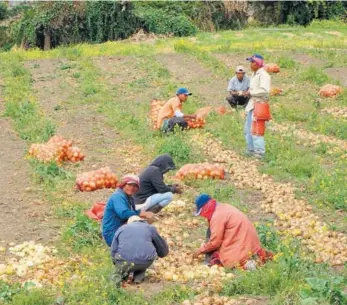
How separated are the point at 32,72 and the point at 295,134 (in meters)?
10.7

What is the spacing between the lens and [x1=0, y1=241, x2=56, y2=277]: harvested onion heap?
7.66 metres

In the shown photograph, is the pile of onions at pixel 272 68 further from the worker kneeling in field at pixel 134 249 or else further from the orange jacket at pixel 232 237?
the worker kneeling in field at pixel 134 249

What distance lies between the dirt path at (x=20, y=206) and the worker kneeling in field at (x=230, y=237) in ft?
7.21

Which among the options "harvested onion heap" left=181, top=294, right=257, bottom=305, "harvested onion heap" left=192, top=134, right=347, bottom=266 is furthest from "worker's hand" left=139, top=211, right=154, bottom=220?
"harvested onion heap" left=181, top=294, right=257, bottom=305

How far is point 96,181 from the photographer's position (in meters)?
11.0

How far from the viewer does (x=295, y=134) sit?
14125mm

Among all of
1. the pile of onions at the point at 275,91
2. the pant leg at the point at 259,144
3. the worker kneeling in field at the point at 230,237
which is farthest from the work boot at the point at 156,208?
the pile of onions at the point at 275,91

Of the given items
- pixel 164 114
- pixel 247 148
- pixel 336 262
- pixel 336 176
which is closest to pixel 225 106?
pixel 164 114

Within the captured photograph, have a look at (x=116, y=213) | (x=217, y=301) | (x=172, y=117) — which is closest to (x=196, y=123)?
(x=172, y=117)

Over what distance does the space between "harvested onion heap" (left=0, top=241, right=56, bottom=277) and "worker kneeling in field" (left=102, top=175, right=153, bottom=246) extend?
0.74 metres

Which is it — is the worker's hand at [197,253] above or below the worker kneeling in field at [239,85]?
below

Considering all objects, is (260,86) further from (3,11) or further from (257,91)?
(3,11)

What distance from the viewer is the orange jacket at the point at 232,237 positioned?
767 cm

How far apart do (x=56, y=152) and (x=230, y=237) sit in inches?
222
